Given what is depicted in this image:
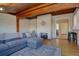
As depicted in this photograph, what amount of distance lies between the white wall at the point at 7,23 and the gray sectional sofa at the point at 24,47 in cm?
16

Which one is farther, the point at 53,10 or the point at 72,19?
the point at 53,10

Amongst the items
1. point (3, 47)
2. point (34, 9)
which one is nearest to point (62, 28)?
→ point (34, 9)

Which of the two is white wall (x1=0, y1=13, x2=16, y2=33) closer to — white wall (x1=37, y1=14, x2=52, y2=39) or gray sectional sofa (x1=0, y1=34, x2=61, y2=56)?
gray sectional sofa (x1=0, y1=34, x2=61, y2=56)

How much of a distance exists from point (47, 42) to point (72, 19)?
870 mm

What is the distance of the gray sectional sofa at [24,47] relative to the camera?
1.84 m

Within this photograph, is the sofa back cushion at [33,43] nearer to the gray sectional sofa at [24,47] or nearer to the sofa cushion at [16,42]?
the gray sectional sofa at [24,47]

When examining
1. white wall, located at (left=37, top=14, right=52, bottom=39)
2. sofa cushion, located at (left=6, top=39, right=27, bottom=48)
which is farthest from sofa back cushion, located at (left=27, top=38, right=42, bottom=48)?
white wall, located at (left=37, top=14, right=52, bottom=39)

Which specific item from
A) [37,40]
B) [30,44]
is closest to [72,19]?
[37,40]

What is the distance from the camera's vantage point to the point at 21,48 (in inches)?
83.7

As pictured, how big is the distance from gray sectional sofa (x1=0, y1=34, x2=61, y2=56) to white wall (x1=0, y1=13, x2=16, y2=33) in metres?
0.16

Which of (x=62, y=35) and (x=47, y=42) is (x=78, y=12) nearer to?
(x=62, y=35)

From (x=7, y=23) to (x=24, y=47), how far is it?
2.27 ft

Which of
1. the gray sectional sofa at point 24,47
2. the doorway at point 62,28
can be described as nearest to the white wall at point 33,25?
the gray sectional sofa at point 24,47

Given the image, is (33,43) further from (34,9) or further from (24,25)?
(34,9)
